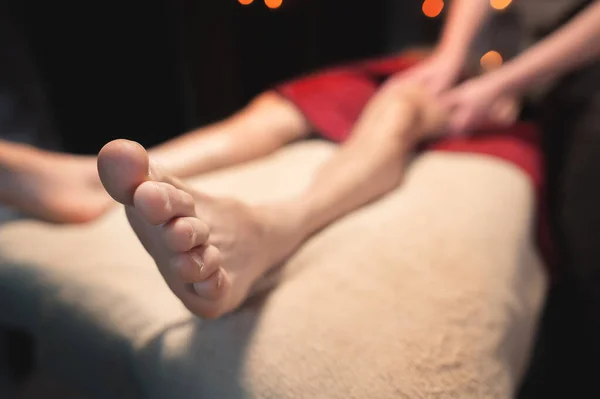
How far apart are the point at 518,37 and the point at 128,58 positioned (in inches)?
37.3

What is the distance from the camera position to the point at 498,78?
0.92 metres

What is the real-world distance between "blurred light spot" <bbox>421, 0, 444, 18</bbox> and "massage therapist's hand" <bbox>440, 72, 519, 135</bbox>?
2.07 ft

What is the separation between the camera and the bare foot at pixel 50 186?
619 millimetres

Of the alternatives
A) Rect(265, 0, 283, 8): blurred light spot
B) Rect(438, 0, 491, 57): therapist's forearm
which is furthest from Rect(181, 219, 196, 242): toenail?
Rect(265, 0, 283, 8): blurred light spot

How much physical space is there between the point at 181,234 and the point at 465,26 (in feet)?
2.95

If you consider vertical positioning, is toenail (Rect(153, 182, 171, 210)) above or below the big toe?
below

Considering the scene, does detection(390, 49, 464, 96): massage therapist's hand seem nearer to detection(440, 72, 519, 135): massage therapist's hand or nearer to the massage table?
detection(440, 72, 519, 135): massage therapist's hand

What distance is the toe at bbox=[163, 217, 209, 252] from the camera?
40 cm

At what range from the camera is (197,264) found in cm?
41

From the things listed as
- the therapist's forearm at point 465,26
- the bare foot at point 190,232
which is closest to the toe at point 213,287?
the bare foot at point 190,232

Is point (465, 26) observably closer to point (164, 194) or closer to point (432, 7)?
point (432, 7)

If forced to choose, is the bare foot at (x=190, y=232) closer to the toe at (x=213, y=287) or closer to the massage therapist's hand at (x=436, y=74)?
the toe at (x=213, y=287)

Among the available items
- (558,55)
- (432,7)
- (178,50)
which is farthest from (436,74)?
(178,50)

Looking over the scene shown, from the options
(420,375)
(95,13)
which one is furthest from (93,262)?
(95,13)
